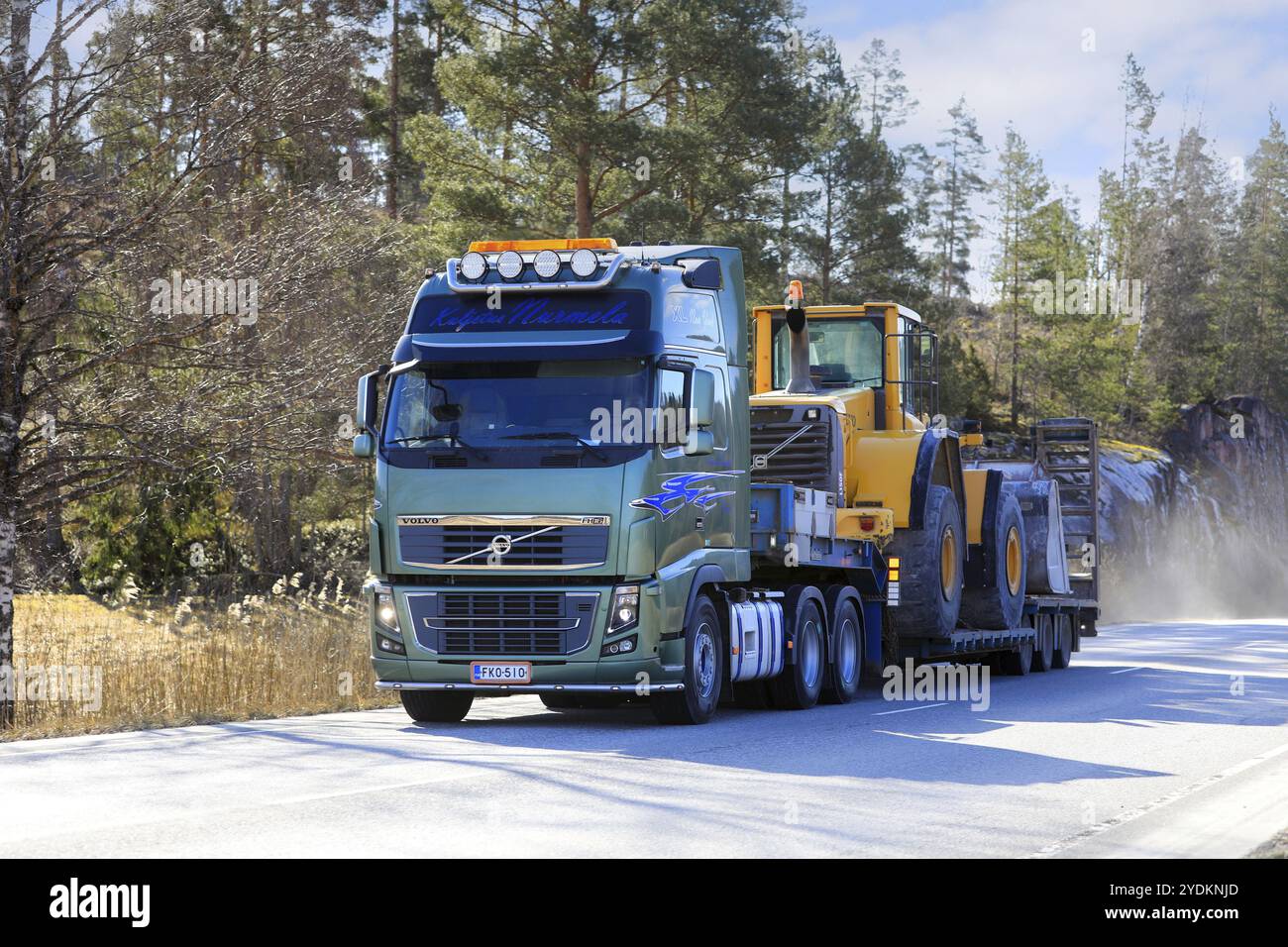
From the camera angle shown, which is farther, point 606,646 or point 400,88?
point 400,88

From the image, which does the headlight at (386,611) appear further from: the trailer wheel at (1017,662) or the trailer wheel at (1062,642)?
the trailer wheel at (1062,642)

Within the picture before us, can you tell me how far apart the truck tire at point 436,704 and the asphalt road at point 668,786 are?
0.34 m

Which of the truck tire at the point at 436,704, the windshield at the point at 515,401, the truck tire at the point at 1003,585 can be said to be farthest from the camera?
the truck tire at the point at 1003,585

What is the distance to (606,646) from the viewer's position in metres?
12.9

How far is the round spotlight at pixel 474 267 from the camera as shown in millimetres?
13609

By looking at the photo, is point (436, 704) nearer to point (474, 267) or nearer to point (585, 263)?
point (474, 267)

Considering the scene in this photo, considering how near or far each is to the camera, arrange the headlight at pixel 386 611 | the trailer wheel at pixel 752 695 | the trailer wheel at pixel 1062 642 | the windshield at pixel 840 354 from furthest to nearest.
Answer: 1. the trailer wheel at pixel 1062 642
2. the windshield at pixel 840 354
3. the trailer wheel at pixel 752 695
4. the headlight at pixel 386 611

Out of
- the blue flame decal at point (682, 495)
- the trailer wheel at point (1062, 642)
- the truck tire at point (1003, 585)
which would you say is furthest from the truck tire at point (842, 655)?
the trailer wheel at point (1062, 642)

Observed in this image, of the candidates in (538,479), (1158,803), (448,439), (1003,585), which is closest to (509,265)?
(448,439)

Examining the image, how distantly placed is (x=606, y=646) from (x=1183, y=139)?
9723 centimetres

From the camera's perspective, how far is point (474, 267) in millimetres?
13633

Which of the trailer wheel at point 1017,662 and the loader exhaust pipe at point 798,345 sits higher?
the loader exhaust pipe at point 798,345
